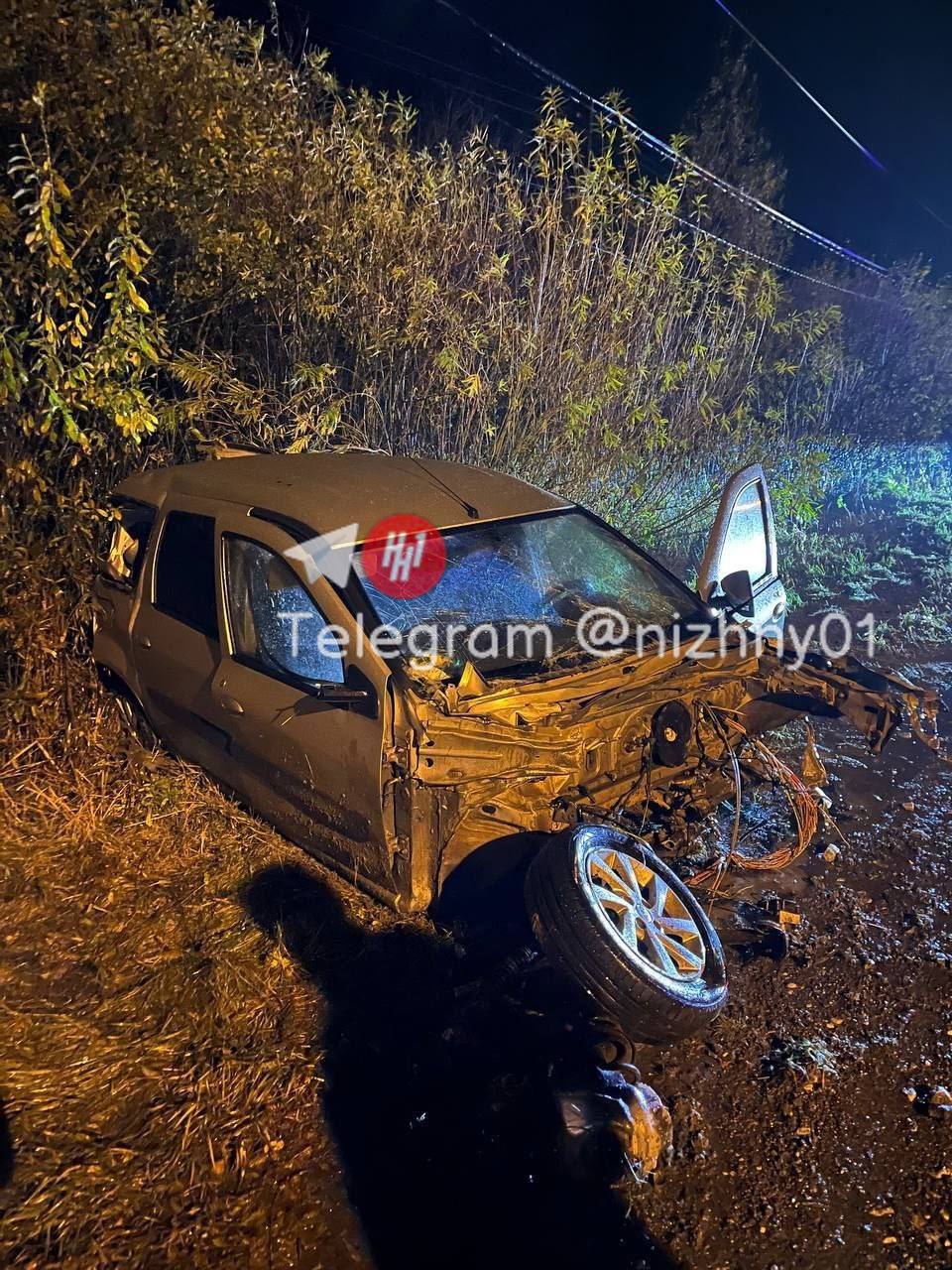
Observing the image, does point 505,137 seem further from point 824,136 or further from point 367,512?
point 824,136

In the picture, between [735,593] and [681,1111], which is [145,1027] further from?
[735,593]

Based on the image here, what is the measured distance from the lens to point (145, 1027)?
279 cm

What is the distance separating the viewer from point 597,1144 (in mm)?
2293

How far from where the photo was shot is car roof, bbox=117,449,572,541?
3.46 metres

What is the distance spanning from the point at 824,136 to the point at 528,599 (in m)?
30.7

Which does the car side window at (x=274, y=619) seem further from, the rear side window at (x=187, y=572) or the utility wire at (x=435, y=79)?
the utility wire at (x=435, y=79)

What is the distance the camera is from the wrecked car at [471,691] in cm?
281

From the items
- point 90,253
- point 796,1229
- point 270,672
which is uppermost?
point 90,253

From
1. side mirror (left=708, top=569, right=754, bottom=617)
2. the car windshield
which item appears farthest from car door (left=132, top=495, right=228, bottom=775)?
side mirror (left=708, top=569, right=754, bottom=617)

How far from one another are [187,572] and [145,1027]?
6.46 ft

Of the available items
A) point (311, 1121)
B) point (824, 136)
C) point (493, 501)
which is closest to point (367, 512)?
point (493, 501)

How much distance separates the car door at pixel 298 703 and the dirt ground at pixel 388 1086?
443 mm

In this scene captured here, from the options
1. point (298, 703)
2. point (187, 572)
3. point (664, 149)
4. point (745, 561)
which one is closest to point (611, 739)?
point (298, 703)

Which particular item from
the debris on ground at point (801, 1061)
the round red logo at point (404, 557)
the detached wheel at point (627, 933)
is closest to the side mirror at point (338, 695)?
the round red logo at point (404, 557)
